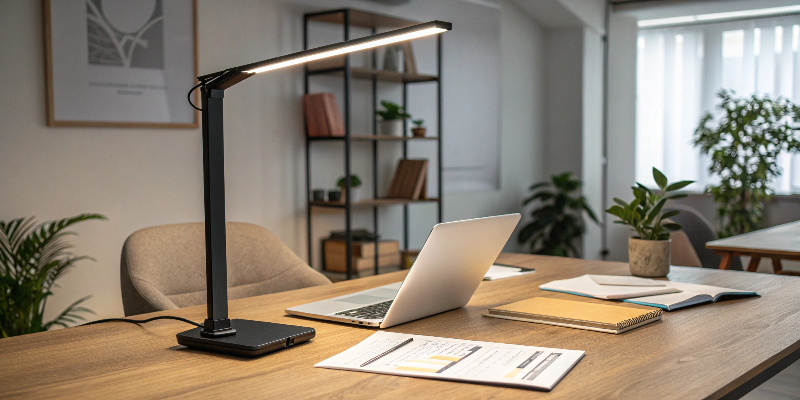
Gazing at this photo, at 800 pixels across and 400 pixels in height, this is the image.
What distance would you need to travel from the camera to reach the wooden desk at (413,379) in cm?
96

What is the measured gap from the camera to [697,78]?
238 inches

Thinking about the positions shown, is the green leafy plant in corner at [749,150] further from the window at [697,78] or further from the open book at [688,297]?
the open book at [688,297]

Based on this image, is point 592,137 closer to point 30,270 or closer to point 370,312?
point 30,270

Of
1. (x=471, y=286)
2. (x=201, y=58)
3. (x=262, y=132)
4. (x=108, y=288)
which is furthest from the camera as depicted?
(x=262, y=132)

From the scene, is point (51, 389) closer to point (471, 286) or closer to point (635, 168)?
point (471, 286)

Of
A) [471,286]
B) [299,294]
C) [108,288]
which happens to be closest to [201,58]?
[108,288]

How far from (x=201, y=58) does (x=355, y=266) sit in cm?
136

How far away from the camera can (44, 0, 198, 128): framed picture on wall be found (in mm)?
2902

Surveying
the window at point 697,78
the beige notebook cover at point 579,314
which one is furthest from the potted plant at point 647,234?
the window at point 697,78

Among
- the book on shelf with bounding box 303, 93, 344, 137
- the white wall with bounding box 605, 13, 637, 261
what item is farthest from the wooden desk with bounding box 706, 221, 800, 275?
the white wall with bounding box 605, 13, 637, 261

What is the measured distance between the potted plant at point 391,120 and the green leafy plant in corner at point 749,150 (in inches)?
105

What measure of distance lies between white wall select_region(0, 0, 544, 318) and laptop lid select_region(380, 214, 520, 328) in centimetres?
214

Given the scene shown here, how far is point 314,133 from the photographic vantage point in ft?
12.6

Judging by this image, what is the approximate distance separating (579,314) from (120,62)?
2.49 metres
